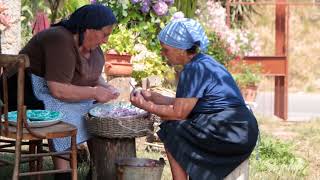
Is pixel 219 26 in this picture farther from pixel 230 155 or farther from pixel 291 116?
pixel 230 155

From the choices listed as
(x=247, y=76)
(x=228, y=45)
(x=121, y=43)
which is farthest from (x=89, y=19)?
(x=247, y=76)

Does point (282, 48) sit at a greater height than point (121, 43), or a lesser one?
lesser

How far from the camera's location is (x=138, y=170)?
179 inches

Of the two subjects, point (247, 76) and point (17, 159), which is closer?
point (17, 159)

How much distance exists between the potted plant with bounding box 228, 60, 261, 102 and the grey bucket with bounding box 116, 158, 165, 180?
599cm

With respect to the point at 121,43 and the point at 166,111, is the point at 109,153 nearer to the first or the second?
the point at 166,111

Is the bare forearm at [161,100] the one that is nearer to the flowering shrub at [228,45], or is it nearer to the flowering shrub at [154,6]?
the flowering shrub at [154,6]

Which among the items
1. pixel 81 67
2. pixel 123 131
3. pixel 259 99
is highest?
pixel 81 67

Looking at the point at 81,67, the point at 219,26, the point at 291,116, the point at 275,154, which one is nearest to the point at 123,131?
the point at 81,67

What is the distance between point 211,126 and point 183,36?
0.54 metres

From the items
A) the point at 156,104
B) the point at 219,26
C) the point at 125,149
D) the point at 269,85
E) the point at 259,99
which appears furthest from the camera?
the point at 269,85

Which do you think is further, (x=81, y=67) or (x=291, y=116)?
(x=291, y=116)

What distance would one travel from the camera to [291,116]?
11141 mm

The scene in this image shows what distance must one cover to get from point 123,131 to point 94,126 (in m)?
0.19
